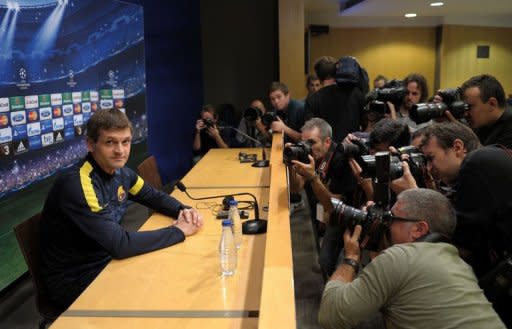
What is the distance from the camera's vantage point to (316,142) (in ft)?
8.69

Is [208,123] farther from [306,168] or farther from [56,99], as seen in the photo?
[306,168]

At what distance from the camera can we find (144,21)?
16.2ft

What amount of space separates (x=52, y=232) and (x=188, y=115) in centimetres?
429

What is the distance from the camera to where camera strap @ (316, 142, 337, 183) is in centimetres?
261

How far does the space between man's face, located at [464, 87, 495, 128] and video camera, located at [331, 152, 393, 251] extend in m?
1.01

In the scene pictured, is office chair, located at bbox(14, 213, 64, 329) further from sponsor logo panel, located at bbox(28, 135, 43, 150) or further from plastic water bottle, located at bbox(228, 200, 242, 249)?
sponsor logo panel, located at bbox(28, 135, 43, 150)

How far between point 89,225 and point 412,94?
2.59m

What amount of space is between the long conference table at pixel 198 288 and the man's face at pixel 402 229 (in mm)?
355

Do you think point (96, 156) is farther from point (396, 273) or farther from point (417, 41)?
point (417, 41)

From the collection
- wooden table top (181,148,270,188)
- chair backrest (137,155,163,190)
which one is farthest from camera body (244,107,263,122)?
chair backrest (137,155,163,190)

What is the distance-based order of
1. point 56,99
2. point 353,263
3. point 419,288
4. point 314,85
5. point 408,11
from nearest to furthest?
point 419,288 < point 353,263 < point 56,99 < point 314,85 < point 408,11

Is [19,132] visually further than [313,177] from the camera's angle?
Yes

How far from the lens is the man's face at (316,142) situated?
265 centimetres

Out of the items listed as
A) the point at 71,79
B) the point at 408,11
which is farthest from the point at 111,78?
the point at 408,11
